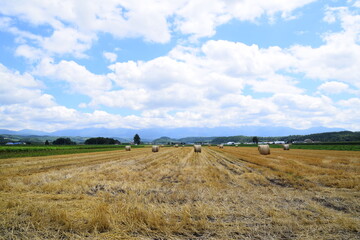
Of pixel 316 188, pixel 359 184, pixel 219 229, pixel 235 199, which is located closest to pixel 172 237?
pixel 219 229

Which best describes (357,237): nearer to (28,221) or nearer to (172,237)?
(172,237)

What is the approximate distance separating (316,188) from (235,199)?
3.61 m

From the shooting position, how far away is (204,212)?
17.1 ft

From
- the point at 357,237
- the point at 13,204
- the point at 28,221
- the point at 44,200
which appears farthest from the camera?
the point at 44,200

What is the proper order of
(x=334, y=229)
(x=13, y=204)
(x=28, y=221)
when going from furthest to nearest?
1. (x=13, y=204)
2. (x=28, y=221)
3. (x=334, y=229)

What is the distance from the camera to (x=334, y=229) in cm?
427

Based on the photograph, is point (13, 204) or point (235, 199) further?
point (235, 199)

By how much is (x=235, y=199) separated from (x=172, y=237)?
3.07 metres

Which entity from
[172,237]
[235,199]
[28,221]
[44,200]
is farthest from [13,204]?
[235,199]

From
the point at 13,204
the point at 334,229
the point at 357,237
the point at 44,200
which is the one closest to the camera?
the point at 357,237

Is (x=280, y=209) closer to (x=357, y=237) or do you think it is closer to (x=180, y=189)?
(x=357, y=237)

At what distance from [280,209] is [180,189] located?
139 inches

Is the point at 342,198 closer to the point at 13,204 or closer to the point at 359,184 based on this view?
the point at 359,184

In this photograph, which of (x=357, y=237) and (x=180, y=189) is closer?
(x=357, y=237)
